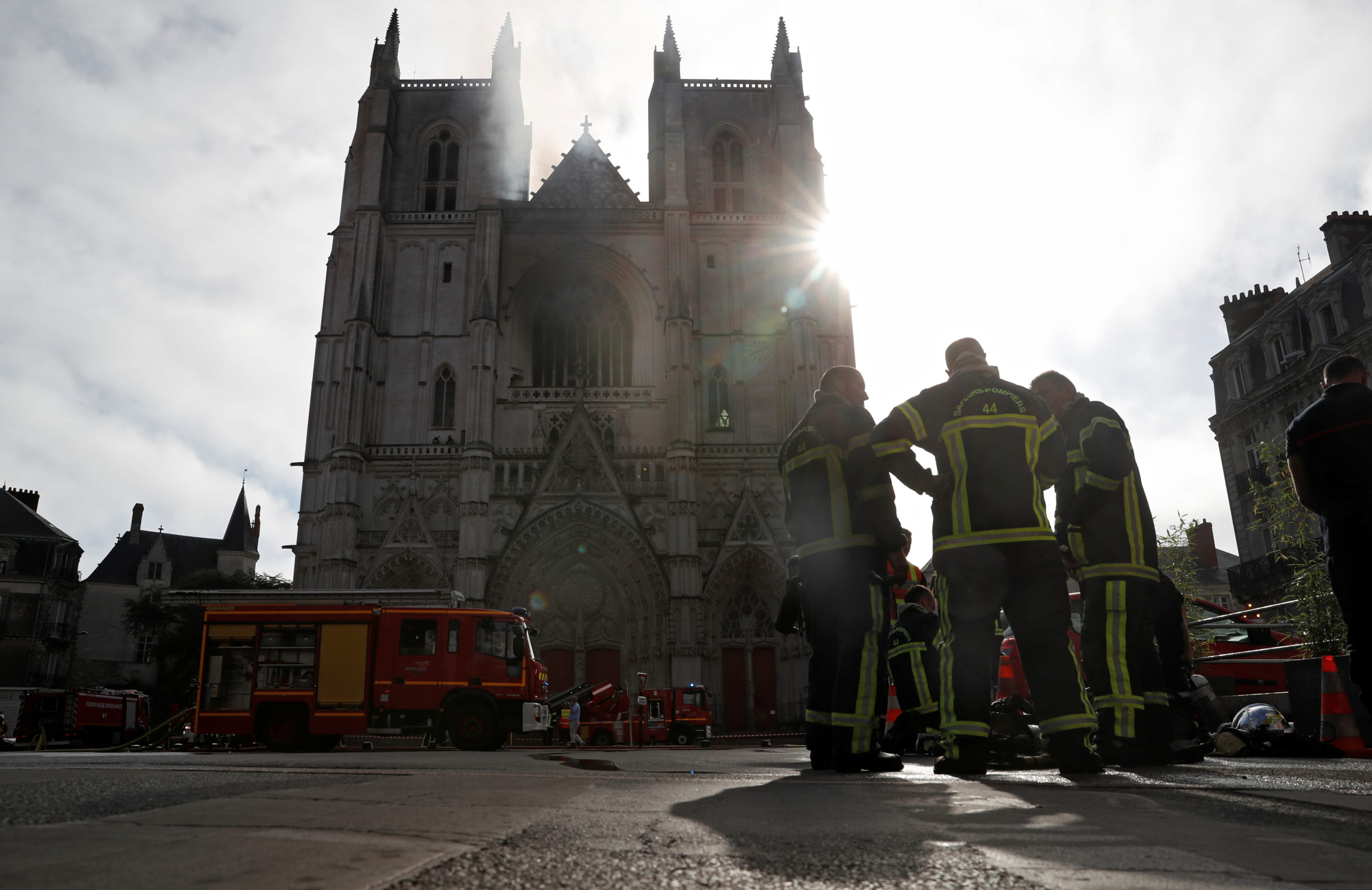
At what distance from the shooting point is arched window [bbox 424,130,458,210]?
33.0 metres

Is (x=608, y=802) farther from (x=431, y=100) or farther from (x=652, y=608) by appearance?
(x=431, y=100)

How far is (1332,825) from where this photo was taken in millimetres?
2119

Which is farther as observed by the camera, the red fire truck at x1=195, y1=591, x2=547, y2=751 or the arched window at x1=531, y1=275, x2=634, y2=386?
the arched window at x1=531, y1=275, x2=634, y2=386

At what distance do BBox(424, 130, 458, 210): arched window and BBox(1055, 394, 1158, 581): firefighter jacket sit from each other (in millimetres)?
30353

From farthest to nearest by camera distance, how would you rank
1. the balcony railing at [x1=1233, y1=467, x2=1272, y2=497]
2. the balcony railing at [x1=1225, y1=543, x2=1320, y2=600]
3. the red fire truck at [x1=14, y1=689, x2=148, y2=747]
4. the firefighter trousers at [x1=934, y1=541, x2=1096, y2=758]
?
the red fire truck at [x1=14, y1=689, x2=148, y2=747] < the balcony railing at [x1=1233, y1=467, x2=1272, y2=497] < the balcony railing at [x1=1225, y1=543, x2=1320, y2=600] < the firefighter trousers at [x1=934, y1=541, x2=1096, y2=758]

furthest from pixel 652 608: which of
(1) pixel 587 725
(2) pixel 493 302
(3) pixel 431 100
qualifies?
(3) pixel 431 100

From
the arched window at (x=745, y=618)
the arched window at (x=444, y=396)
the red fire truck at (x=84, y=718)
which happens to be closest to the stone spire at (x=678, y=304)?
the arched window at (x=444, y=396)

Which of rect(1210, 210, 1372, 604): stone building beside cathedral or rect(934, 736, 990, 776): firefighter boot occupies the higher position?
rect(1210, 210, 1372, 604): stone building beside cathedral

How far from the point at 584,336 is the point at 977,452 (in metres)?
28.1

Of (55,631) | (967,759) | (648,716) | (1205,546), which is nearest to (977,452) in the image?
(967,759)

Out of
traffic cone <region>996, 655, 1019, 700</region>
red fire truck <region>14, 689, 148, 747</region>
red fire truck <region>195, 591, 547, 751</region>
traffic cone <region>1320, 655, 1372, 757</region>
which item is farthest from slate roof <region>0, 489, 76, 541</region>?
traffic cone <region>1320, 655, 1372, 757</region>

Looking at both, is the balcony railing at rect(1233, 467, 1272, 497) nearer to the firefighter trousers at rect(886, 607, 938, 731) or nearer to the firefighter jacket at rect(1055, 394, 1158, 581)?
the firefighter trousers at rect(886, 607, 938, 731)

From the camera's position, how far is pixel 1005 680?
9.05 metres

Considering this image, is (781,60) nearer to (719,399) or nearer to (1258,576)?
(719,399)
